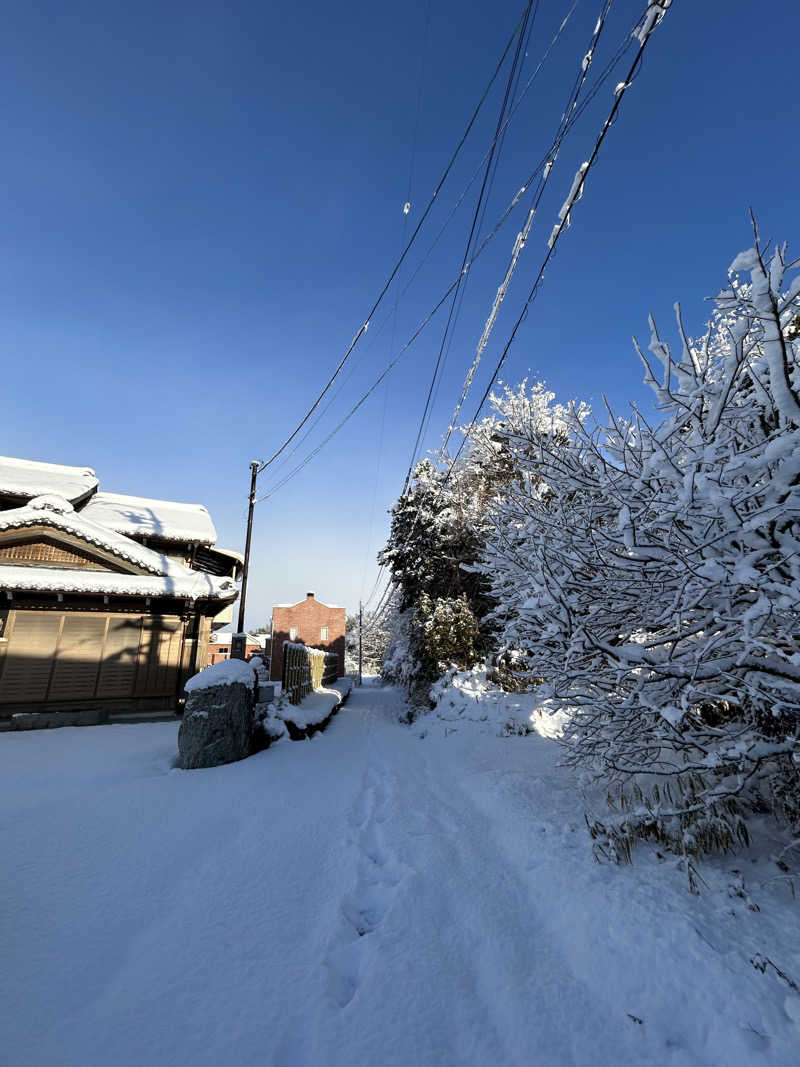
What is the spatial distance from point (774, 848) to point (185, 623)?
1209 cm

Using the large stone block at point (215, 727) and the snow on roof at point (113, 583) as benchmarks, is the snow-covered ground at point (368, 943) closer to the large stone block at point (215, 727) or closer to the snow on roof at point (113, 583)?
the large stone block at point (215, 727)

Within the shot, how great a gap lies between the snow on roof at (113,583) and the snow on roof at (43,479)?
11.1ft

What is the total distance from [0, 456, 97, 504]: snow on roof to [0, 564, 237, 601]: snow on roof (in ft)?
11.1

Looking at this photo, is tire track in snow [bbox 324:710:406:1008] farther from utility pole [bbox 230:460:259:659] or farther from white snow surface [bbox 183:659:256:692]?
utility pole [bbox 230:460:259:659]

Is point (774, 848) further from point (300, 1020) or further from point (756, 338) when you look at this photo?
point (756, 338)

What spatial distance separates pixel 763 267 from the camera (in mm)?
2717

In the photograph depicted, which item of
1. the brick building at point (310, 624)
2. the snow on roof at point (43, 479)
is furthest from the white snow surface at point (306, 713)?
the brick building at point (310, 624)

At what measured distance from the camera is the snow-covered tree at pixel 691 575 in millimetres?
2531

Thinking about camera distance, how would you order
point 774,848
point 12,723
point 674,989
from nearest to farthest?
point 674,989 → point 774,848 → point 12,723

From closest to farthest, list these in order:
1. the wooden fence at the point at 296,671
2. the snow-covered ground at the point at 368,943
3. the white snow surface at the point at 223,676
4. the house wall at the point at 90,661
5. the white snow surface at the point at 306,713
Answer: the snow-covered ground at the point at 368,943, the white snow surface at the point at 223,676, the white snow surface at the point at 306,713, the house wall at the point at 90,661, the wooden fence at the point at 296,671

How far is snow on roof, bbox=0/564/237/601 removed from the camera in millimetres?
9734

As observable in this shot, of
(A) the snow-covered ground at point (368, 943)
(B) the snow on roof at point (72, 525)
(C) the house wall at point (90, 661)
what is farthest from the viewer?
(B) the snow on roof at point (72, 525)

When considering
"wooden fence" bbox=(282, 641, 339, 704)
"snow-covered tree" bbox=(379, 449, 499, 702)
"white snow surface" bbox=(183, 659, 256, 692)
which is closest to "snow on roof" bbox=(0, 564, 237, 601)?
"wooden fence" bbox=(282, 641, 339, 704)

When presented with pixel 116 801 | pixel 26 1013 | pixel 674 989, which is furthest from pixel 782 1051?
pixel 116 801
